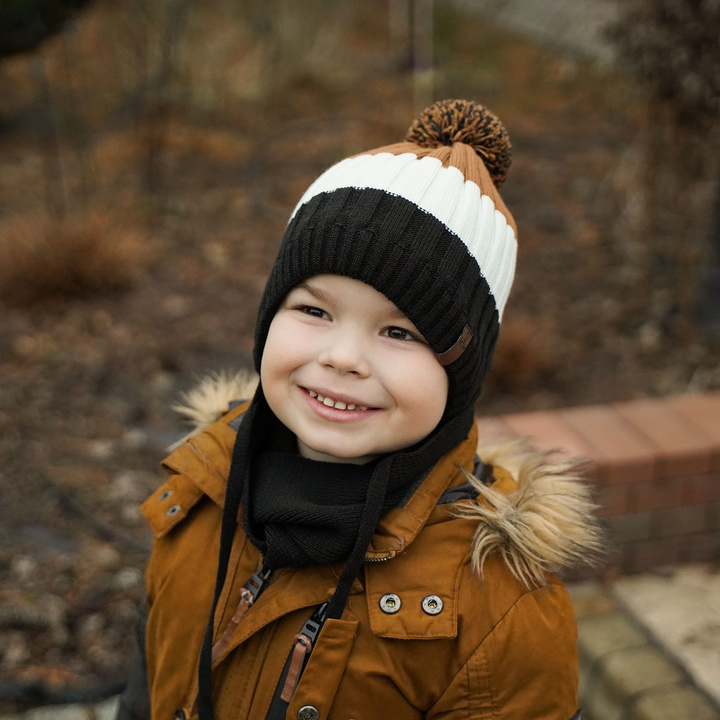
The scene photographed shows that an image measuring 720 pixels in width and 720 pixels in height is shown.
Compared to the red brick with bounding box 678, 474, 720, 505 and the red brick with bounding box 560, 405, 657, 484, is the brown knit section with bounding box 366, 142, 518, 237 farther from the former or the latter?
the red brick with bounding box 678, 474, 720, 505

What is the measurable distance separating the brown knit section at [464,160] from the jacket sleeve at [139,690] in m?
1.14

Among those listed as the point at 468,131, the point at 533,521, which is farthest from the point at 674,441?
the point at 468,131

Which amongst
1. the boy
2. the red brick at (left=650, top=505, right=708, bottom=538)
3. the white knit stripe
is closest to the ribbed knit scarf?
the boy

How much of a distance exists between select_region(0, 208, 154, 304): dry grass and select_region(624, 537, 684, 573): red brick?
10.3 ft

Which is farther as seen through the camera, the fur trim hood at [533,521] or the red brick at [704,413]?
the red brick at [704,413]

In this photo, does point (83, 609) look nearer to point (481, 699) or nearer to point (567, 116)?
point (481, 699)

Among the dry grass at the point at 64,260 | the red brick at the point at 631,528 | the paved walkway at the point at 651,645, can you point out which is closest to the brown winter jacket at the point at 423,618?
the paved walkway at the point at 651,645

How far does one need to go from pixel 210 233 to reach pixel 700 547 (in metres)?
3.75

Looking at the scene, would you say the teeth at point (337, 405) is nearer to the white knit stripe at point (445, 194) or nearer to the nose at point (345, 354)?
the nose at point (345, 354)

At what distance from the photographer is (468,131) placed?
1.65 meters

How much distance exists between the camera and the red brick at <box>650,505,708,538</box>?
284 centimetres

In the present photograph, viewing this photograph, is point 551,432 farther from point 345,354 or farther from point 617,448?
point 345,354

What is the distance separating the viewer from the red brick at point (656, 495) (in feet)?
9.12

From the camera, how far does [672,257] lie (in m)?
4.57
